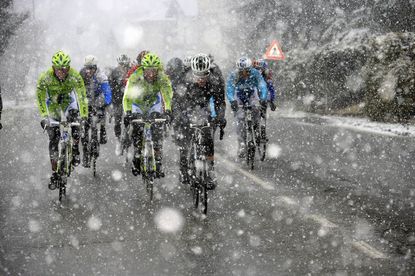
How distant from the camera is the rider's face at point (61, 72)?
348 inches

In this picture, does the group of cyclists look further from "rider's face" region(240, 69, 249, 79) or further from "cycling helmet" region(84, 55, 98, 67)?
"cycling helmet" region(84, 55, 98, 67)

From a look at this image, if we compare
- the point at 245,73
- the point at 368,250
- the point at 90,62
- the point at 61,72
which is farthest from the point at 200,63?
the point at 90,62

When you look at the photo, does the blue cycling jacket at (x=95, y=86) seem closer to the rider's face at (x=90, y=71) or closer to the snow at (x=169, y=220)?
the rider's face at (x=90, y=71)

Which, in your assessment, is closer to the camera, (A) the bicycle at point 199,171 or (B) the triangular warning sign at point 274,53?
(A) the bicycle at point 199,171

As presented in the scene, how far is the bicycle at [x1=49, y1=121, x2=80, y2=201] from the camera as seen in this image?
8.71 m

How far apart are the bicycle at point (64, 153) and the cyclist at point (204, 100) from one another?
5.60ft

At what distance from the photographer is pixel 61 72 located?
29.2ft

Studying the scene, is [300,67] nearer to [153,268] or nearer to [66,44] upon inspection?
[153,268]

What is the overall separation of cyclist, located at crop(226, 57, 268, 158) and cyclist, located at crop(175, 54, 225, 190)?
102 inches

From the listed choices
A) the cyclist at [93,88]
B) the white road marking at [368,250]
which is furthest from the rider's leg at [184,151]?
the white road marking at [368,250]

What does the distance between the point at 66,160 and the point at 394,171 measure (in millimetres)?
5967

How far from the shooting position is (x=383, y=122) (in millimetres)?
19031

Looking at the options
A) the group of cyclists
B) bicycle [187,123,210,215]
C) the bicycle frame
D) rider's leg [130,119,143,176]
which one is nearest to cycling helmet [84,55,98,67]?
the group of cyclists

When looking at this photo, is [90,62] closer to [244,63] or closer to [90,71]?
[90,71]
